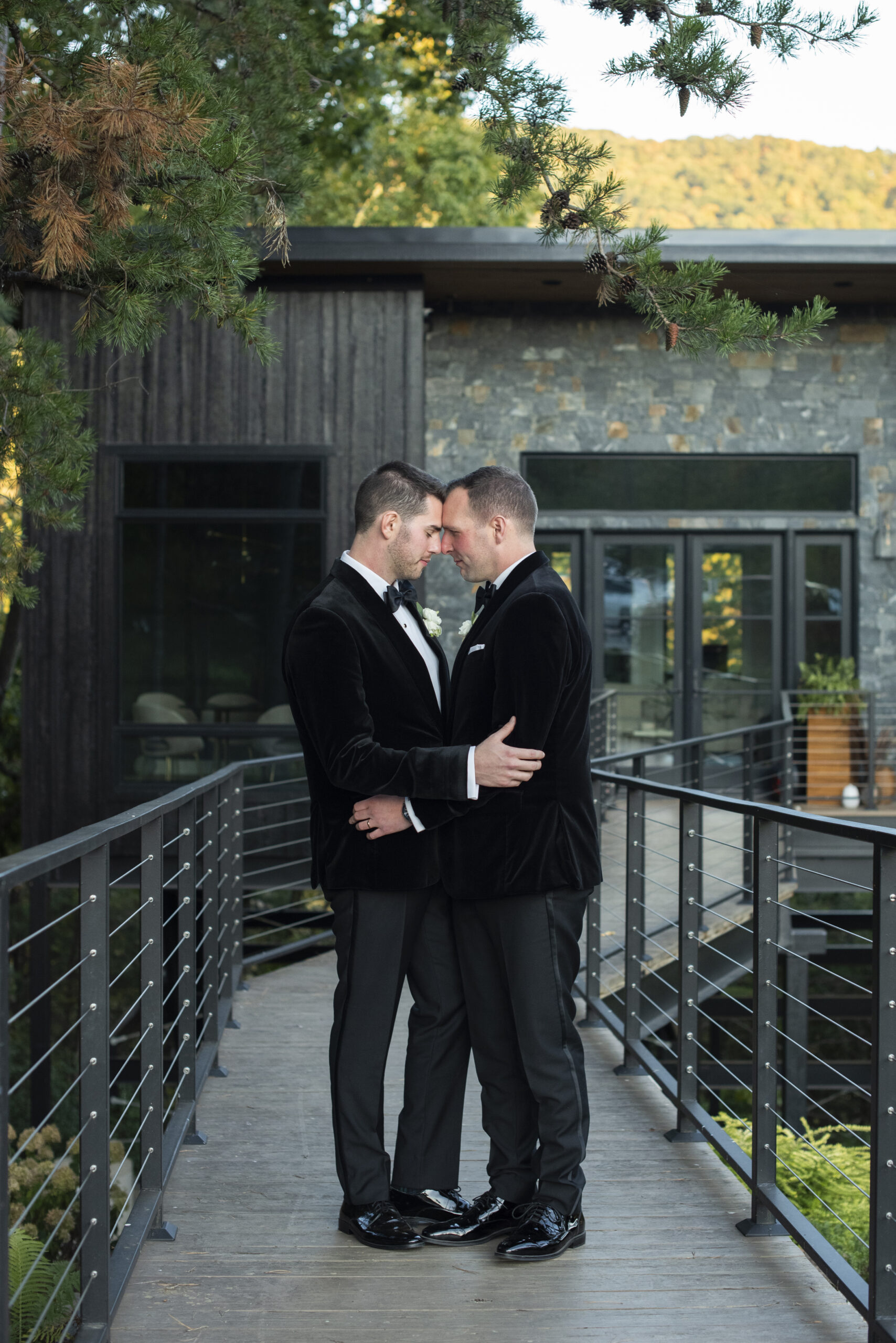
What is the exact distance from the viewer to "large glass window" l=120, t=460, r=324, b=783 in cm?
823

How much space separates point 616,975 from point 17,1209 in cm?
376

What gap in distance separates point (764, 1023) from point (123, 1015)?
278 cm

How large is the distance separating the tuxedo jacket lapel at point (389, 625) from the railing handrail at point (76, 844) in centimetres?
65

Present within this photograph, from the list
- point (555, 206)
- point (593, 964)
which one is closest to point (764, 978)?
point (593, 964)

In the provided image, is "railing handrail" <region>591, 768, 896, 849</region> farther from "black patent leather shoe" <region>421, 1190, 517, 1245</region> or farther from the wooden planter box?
the wooden planter box

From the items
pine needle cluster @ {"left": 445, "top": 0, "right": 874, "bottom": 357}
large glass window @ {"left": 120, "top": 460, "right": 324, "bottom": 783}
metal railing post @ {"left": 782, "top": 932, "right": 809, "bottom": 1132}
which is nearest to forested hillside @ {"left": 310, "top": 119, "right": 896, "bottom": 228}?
large glass window @ {"left": 120, "top": 460, "right": 324, "bottom": 783}

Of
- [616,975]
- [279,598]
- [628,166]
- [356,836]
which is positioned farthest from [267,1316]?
[628,166]

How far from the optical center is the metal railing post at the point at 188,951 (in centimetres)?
344

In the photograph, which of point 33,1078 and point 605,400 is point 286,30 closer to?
point 605,400

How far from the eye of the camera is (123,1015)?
469 cm

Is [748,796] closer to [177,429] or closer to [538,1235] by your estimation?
[177,429]

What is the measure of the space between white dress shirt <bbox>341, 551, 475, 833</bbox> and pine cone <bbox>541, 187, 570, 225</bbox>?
1.90m

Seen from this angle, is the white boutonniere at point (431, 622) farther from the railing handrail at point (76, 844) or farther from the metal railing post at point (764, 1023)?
the metal railing post at point (764, 1023)

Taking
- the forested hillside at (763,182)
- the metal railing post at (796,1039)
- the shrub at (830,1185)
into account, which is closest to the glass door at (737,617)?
the metal railing post at (796,1039)
